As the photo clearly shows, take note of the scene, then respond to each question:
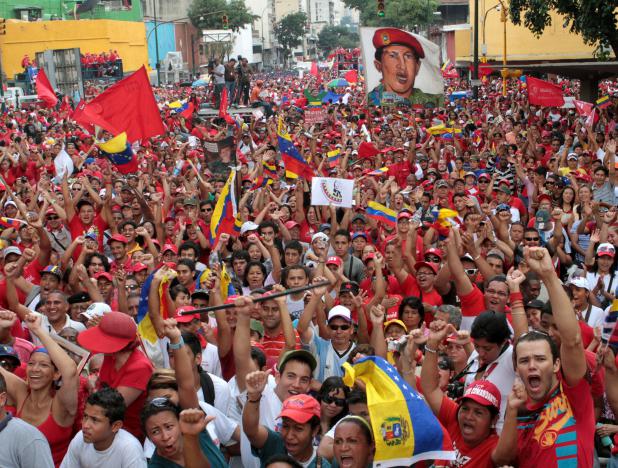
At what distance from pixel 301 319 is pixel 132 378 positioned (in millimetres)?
1504

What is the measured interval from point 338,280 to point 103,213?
4248mm

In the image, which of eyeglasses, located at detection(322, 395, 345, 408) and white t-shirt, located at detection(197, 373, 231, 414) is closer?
eyeglasses, located at detection(322, 395, 345, 408)

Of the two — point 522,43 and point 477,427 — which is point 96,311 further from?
point 522,43

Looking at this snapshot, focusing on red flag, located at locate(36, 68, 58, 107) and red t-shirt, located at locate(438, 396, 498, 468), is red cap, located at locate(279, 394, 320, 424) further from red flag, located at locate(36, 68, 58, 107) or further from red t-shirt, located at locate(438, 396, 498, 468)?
red flag, located at locate(36, 68, 58, 107)

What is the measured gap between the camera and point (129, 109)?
1447 centimetres

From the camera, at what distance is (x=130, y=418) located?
5289 millimetres

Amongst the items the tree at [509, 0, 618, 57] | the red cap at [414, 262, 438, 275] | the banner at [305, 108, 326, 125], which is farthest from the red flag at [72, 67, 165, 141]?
the tree at [509, 0, 618, 57]

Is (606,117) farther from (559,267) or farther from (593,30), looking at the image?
(559,267)

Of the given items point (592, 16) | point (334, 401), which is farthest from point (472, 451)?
point (592, 16)

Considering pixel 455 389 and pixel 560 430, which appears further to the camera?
pixel 455 389

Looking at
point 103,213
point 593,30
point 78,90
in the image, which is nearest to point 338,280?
point 103,213

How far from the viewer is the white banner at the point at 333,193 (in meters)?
11.3

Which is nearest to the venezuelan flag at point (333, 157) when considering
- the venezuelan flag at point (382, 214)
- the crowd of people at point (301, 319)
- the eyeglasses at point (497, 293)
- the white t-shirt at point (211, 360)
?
the crowd of people at point (301, 319)

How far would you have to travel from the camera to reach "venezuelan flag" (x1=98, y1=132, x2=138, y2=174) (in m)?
13.8
